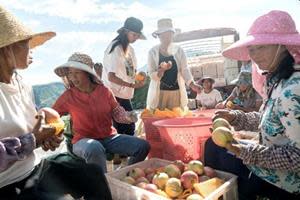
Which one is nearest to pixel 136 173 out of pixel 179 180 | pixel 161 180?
pixel 161 180

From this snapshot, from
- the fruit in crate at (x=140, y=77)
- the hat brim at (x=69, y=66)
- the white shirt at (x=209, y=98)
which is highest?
the hat brim at (x=69, y=66)

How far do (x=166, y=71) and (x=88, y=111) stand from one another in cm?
197

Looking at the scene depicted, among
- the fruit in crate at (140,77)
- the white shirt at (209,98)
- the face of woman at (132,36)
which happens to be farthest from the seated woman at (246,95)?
the face of woman at (132,36)

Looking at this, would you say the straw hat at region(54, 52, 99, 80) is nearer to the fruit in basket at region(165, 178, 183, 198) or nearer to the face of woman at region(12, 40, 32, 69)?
the face of woman at region(12, 40, 32, 69)

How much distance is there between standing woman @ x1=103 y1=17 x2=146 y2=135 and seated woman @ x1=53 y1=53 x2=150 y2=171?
72cm

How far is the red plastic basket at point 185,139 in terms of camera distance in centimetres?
282

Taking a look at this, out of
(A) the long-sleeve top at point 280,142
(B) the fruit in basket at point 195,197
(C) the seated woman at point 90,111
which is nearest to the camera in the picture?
(A) the long-sleeve top at point 280,142

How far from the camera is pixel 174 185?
2.33 metres

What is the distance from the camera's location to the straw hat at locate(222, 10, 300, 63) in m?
1.81

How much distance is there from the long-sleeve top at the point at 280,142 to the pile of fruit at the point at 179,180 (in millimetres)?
422

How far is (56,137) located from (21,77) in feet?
1.64

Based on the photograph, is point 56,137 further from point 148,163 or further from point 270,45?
point 270,45

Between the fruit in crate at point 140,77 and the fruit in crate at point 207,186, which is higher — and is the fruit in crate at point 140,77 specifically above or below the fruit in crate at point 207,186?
above

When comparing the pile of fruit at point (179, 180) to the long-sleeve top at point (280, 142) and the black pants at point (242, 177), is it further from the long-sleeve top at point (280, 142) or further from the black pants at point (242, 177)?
the long-sleeve top at point (280, 142)
